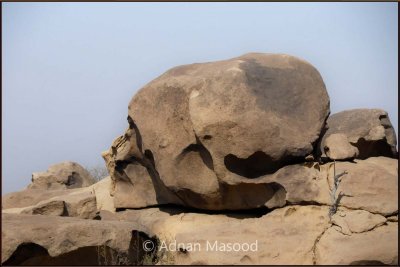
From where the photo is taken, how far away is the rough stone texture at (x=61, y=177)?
10219 millimetres

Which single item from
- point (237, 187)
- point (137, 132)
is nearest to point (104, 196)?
point (137, 132)

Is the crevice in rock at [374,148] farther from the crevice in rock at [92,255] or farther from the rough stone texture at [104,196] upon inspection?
the rough stone texture at [104,196]

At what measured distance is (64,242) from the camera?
4.89 meters

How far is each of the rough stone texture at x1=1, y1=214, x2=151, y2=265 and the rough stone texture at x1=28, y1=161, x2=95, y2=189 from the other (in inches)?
198

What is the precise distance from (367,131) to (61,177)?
6.22 meters

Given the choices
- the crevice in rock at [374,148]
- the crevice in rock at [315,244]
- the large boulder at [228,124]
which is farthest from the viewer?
the crevice in rock at [374,148]

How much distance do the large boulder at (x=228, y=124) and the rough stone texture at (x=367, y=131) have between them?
73cm

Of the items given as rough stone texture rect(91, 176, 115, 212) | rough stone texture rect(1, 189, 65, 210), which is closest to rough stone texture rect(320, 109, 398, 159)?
rough stone texture rect(91, 176, 115, 212)

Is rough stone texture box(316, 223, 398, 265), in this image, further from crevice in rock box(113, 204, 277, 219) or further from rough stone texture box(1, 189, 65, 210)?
rough stone texture box(1, 189, 65, 210)

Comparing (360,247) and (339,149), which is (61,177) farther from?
(360,247)

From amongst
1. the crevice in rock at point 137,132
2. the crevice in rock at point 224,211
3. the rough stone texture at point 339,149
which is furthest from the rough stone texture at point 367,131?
the crevice in rock at point 137,132

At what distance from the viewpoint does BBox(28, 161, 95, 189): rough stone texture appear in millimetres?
10219

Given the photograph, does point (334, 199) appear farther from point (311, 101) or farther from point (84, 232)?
point (84, 232)

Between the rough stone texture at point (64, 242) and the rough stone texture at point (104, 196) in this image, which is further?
the rough stone texture at point (104, 196)
